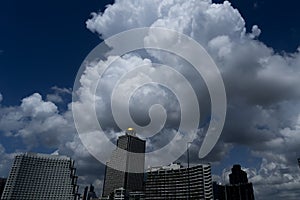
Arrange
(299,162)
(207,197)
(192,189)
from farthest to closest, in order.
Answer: (192,189) < (207,197) < (299,162)

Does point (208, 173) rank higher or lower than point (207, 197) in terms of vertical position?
higher

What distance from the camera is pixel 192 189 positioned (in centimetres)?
18962

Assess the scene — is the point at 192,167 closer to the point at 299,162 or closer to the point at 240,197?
the point at 240,197

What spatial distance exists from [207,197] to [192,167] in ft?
88.5

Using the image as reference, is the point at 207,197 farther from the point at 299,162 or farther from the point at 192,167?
the point at 299,162

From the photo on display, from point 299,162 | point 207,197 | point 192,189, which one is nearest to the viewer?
point 299,162

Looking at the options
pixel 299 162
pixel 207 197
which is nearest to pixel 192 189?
pixel 207 197

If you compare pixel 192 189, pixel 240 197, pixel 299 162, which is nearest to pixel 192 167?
pixel 192 189

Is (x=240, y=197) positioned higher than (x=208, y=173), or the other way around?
(x=208, y=173)

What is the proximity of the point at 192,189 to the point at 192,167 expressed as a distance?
16.1 meters

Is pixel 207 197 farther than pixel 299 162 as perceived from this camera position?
Yes

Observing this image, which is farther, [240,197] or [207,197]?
[240,197]

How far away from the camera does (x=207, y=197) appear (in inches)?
6954

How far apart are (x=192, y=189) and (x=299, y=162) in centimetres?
11145
